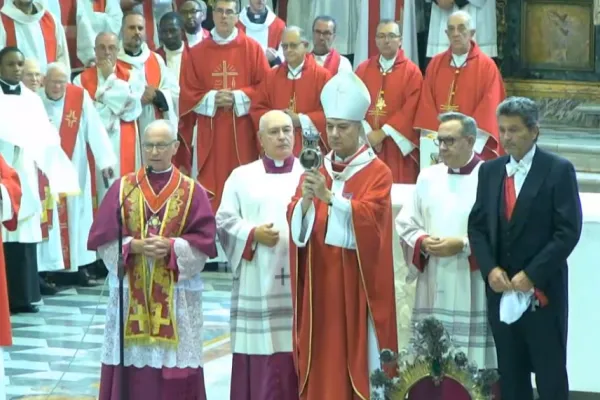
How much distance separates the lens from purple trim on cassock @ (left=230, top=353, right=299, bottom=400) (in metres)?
7.98

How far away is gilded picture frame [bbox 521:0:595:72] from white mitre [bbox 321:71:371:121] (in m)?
6.79

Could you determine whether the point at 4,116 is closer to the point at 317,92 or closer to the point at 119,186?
the point at 119,186

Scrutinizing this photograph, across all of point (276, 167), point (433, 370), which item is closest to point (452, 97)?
point (276, 167)

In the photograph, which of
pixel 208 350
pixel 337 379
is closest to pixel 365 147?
pixel 337 379

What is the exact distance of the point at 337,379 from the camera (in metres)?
7.66

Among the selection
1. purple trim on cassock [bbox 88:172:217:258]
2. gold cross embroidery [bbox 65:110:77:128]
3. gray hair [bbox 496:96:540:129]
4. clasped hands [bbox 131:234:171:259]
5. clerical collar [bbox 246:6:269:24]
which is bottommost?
clasped hands [bbox 131:234:171:259]

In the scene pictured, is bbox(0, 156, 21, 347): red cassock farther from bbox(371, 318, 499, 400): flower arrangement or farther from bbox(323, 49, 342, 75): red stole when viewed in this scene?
bbox(323, 49, 342, 75): red stole

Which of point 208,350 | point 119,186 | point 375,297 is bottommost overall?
point 208,350

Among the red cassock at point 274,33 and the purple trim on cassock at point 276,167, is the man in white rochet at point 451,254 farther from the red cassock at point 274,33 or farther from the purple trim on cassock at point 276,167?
the red cassock at point 274,33

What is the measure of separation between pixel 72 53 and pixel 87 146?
1.88m

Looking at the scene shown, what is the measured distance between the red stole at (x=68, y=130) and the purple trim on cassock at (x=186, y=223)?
3817 mm

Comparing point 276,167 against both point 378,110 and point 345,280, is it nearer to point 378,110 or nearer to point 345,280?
point 345,280

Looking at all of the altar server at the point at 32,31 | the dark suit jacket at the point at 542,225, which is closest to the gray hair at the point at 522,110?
the dark suit jacket at the point at 542,225

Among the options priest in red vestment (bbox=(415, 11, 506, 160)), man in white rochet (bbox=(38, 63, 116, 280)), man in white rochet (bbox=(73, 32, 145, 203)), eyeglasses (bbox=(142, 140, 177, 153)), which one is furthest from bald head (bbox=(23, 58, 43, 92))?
eyeglasses (bbox=(142, 140, 177, 153))
